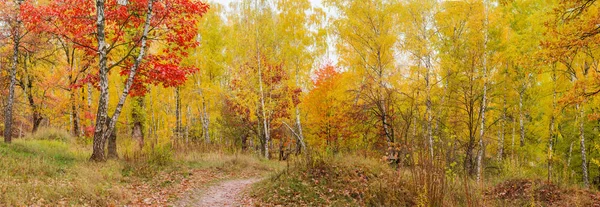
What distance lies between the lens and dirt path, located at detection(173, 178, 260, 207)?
796 cm

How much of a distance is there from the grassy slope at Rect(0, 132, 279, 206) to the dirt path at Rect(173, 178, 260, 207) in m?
0.35

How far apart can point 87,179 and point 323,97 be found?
13.6 meters

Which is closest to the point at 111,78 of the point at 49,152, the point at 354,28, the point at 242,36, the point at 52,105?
the point at 52,105

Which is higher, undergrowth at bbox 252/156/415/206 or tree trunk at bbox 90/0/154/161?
tree trunk at bbox 90/0/154/161

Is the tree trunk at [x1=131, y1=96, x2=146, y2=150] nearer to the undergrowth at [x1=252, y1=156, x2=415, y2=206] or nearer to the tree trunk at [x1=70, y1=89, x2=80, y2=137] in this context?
the tree trunk at [x1=70, y1=89, x2=80, y2=137]

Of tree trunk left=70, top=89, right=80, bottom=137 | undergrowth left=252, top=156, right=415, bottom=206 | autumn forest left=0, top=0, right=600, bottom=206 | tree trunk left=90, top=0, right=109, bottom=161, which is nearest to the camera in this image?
autumn forest left=0, top=0, right=600, bottom=206

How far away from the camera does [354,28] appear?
13062 mm

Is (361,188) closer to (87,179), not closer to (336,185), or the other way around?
(336,185)

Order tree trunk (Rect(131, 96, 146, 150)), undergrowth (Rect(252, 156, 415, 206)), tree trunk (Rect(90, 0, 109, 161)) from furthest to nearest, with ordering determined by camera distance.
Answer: tree trunk (Rect(131, 96, 146, 150)) → tree trunk (Rect(90, 0, 109, 161)) → undergrowth (Rect(252, 156, 415, 206))

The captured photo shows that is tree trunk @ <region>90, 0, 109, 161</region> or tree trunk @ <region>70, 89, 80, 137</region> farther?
tree trunk @ <region>70, 89, 80, 137</region>

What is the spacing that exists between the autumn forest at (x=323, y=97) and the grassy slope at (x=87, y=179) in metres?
0.05

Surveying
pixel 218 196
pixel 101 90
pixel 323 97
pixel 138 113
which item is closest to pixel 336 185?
pixel 218 196

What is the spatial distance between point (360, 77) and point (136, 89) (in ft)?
27.6

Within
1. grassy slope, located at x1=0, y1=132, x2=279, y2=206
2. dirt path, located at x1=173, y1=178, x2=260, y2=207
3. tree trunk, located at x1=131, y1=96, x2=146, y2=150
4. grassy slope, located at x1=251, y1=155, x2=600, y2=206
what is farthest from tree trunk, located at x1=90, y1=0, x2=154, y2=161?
grassy slope, located at x1=251, y1=155, x2=600, y2=206
